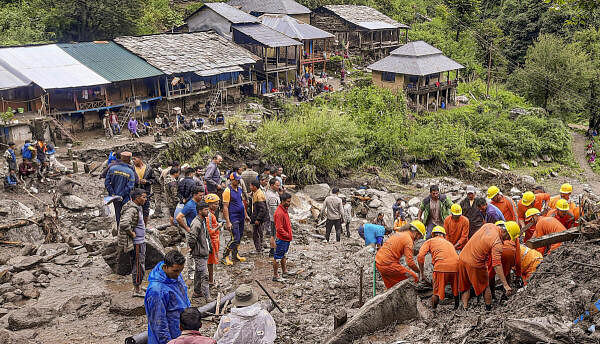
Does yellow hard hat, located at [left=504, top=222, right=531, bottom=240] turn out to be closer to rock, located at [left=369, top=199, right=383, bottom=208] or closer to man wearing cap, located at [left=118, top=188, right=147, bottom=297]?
man wearing cap, located at [left=118, top=188, right=147, bottom=297]

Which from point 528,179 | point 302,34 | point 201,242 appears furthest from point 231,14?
point 201,242

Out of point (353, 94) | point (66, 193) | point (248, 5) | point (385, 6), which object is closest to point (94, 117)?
point (66, 193)

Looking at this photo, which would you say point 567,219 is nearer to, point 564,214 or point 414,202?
point 564,214

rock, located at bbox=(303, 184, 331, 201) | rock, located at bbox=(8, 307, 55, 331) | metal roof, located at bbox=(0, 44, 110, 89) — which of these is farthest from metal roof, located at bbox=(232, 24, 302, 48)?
rock, located at bbox=(8, 307, 55, 331)

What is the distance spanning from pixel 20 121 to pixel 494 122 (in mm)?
29671

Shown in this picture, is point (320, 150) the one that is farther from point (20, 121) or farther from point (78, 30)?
point (78, 30)

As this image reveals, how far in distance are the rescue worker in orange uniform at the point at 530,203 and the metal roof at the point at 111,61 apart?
20900mm

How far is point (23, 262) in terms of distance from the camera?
10.2 metres

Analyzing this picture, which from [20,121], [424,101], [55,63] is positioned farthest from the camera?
[424,101]

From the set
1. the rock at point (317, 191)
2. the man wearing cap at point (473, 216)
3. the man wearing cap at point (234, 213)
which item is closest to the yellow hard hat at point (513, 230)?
the man wearing cap at point (473, 216)

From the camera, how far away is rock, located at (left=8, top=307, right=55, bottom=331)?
7961 millimetres

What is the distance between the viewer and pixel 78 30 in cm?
3572

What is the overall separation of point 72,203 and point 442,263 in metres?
12.1

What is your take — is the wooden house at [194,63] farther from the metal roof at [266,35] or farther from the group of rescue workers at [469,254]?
the group of rescue workers at [469,254]
